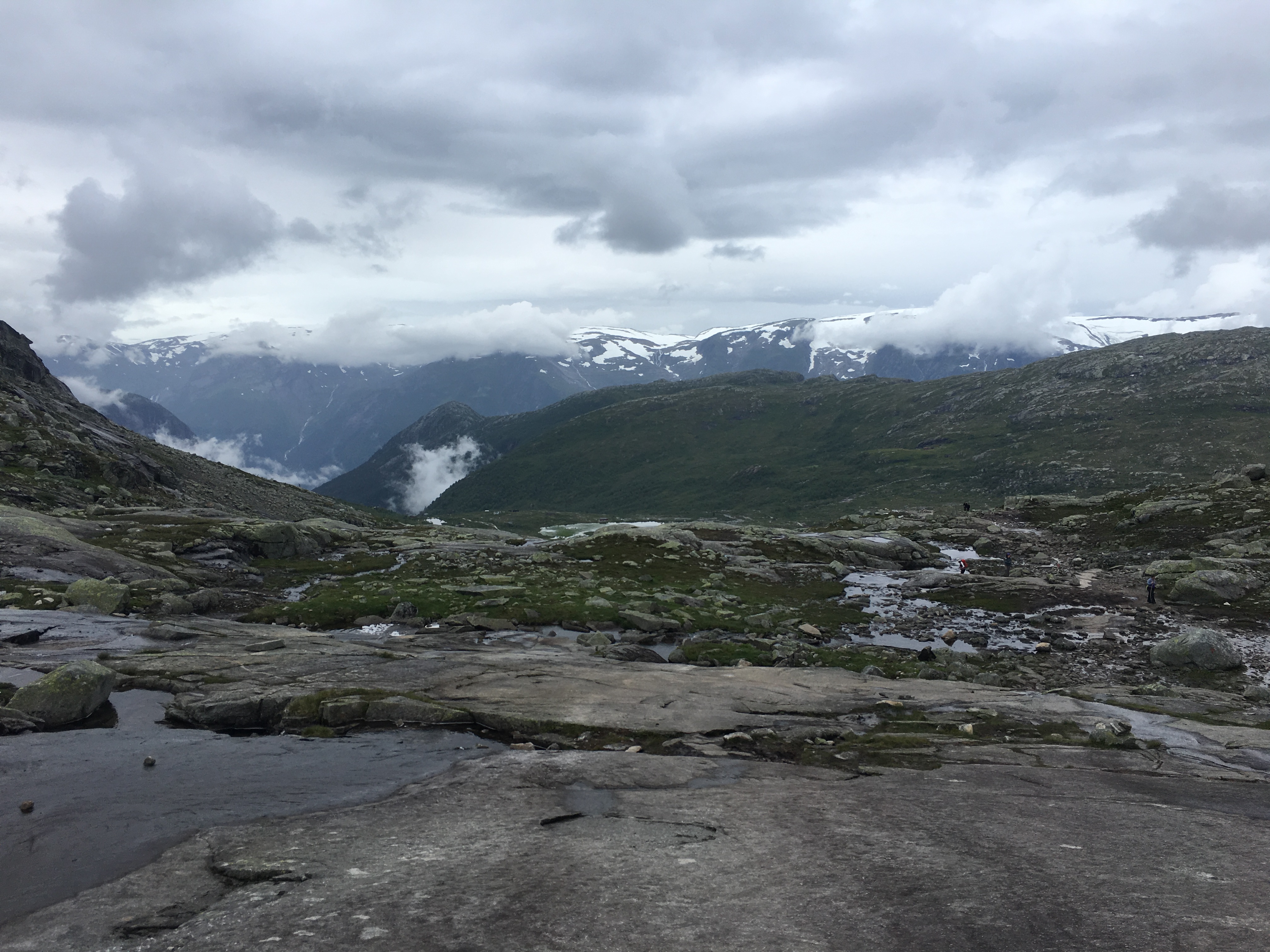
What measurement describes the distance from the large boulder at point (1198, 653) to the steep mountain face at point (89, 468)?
119m

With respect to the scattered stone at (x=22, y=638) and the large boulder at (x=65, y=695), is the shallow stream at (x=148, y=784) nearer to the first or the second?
the large boulder at (x=65, y=695)

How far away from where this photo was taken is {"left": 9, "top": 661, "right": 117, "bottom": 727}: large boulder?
81.9 feet

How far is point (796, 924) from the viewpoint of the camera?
1229cm

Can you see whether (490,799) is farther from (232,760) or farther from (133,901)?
(232,760)

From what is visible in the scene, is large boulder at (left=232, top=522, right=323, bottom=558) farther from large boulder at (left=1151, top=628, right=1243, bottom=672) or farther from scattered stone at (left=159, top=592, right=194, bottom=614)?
large boulder at (left=1151, top=628, right=1243, bottom=672)

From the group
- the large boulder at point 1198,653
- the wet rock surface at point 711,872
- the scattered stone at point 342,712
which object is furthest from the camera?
the large boulder at point 1198,653

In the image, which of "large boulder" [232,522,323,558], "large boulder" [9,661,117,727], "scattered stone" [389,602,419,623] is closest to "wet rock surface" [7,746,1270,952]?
"large boulder" [9,661,117,727]

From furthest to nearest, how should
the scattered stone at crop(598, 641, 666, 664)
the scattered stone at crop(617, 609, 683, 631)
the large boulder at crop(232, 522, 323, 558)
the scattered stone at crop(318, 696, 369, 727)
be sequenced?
the large boulder at crop(232, 522, 323, 558) → the scattered stone at crop(617, 609, 683, 631) → the scattered stone at crop(598, 641, 666, 664) → the scattered stone at crop(318, 696, 369, 727)

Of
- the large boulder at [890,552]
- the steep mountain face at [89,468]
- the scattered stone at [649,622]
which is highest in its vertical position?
the steep mountain face at [89,468]

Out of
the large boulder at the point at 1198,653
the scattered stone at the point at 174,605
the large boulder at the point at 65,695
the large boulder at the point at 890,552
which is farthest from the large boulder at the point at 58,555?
the large boulder at the point at 890,552

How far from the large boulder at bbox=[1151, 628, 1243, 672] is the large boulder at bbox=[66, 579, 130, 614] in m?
70.8

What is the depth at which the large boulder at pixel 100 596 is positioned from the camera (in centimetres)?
4662

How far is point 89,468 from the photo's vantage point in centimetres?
12456

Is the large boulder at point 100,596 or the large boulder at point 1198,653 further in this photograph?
the large boulder at point 100,596
